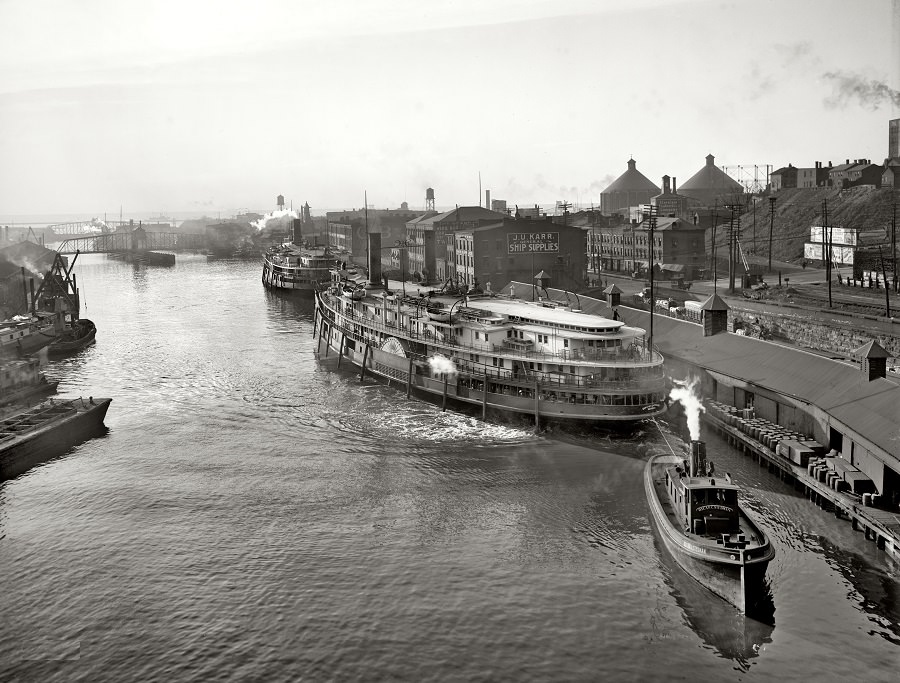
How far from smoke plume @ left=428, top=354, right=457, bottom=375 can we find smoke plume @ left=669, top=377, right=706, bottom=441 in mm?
13378

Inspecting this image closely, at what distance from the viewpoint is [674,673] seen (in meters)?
23.9

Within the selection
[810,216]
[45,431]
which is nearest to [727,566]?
[45,431]

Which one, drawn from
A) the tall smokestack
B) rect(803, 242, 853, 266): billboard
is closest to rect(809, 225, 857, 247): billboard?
rect(803, 242, 853, 266): billboard

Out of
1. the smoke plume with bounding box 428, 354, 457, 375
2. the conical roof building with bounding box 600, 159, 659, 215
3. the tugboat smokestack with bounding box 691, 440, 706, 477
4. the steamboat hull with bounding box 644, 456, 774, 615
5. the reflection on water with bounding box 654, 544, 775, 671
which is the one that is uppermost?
the conical roof building with bounding box 600, 159, 659, 215

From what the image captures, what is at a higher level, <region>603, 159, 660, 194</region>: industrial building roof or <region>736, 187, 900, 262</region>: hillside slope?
<region>603, 159, 660, 194</region>: industrial building roof

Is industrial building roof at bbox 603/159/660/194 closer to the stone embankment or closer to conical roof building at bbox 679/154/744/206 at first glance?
conical roof building at bbox 679/154/744/206

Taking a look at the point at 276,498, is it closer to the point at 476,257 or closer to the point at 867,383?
the point at 867,383

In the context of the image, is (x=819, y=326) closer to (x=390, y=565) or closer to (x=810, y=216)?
(x=390, y=565)

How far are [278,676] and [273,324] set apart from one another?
6428 centimetres

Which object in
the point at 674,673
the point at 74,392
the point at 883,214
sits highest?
the point at 883,214

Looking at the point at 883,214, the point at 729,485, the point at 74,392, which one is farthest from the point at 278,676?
the point at 883,214

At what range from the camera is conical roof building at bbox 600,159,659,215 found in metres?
149

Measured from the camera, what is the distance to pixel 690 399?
1855 inches

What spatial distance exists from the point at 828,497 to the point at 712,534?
741 centimetres
